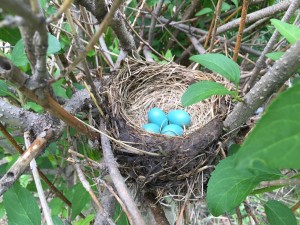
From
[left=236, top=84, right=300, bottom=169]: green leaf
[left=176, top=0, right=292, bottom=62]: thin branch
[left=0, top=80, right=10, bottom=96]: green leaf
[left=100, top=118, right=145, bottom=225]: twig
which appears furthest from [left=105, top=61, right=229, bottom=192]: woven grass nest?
[left=236, top=84, right=300, bottom=169]: green leaf

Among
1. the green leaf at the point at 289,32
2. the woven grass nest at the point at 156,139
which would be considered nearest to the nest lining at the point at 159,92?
the woven grass nest at the point at 156,139

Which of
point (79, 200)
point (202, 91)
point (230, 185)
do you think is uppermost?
point (202, 91)

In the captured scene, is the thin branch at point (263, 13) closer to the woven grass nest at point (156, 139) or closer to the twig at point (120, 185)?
the woven grass nest at point (156, 139)

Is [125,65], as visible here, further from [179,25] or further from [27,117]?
[27,117]

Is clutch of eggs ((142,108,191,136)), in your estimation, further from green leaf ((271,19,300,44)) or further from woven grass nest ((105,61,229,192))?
green leaf ((271,19,300,44))

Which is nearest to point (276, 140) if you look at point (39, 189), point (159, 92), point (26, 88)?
point (26, 88)

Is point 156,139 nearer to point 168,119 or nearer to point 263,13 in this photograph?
point 168,119
